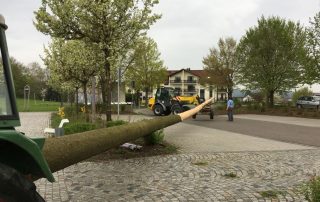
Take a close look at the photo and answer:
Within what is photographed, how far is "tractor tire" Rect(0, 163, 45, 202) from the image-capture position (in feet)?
9.39

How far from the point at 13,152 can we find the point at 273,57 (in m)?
37.7

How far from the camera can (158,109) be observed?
106ft

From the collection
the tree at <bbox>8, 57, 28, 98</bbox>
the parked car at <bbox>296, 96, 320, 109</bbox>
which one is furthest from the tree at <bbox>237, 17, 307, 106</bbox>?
the tree at <bbox>8, 57, 28, 98</bbox>

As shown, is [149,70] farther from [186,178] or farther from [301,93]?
[186,178]

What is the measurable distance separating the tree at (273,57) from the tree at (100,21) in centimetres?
2474

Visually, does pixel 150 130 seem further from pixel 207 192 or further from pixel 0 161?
pixel 0 161

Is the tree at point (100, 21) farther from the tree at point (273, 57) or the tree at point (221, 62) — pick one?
the tree at point (221, 62)

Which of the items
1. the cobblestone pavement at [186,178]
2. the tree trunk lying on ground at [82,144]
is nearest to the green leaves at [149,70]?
the cobblestone pavement at [186,178]

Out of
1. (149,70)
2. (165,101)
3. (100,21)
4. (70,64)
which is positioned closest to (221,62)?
(149,70)

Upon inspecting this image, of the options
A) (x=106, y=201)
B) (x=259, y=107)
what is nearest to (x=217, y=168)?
(x=106, y=201)

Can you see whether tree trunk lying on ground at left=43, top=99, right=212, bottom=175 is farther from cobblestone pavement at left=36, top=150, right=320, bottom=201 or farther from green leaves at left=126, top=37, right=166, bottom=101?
green leaves at left=126, top=37, right=166, bottom=101

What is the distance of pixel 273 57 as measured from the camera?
39000 mm

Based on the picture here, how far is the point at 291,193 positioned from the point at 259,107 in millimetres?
33862

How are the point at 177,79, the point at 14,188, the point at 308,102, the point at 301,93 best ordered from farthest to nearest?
the point at 177,79 → the point at 301,93 → the point at 308,102 → the point at 14,188
